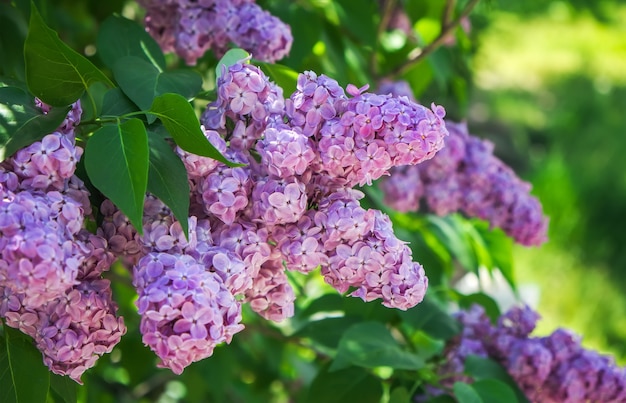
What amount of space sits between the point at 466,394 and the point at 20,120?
0.75 m

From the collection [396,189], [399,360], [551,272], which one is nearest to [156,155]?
[399,360]

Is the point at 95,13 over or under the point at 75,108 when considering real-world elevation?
under

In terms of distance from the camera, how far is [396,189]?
1.72 meters

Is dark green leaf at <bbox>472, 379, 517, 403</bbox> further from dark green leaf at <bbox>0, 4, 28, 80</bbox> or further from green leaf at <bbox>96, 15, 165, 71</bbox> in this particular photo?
dark green leaf at <bbox>0, 4, 28, 80</bbox>

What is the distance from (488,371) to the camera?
4.75 ft

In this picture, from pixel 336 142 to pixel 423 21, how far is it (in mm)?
1102

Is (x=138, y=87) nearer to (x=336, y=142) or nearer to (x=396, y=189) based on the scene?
(x=336, y=142)

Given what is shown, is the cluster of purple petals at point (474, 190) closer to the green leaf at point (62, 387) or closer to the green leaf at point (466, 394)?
the green leaf at point (466, 394)

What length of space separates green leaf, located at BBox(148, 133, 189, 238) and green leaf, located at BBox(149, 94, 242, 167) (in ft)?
0.06

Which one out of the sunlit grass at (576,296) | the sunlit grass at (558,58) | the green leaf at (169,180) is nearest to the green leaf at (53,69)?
the green leaf at (169,180)

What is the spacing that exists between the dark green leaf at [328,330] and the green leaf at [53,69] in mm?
718

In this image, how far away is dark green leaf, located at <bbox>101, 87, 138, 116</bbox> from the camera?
3.16 feet

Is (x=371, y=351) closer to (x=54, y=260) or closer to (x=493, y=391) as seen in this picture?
(x=493, y=391)

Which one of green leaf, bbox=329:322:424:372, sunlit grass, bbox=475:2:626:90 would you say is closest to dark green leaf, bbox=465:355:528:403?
green leaf, bbox=329:322:424:372
